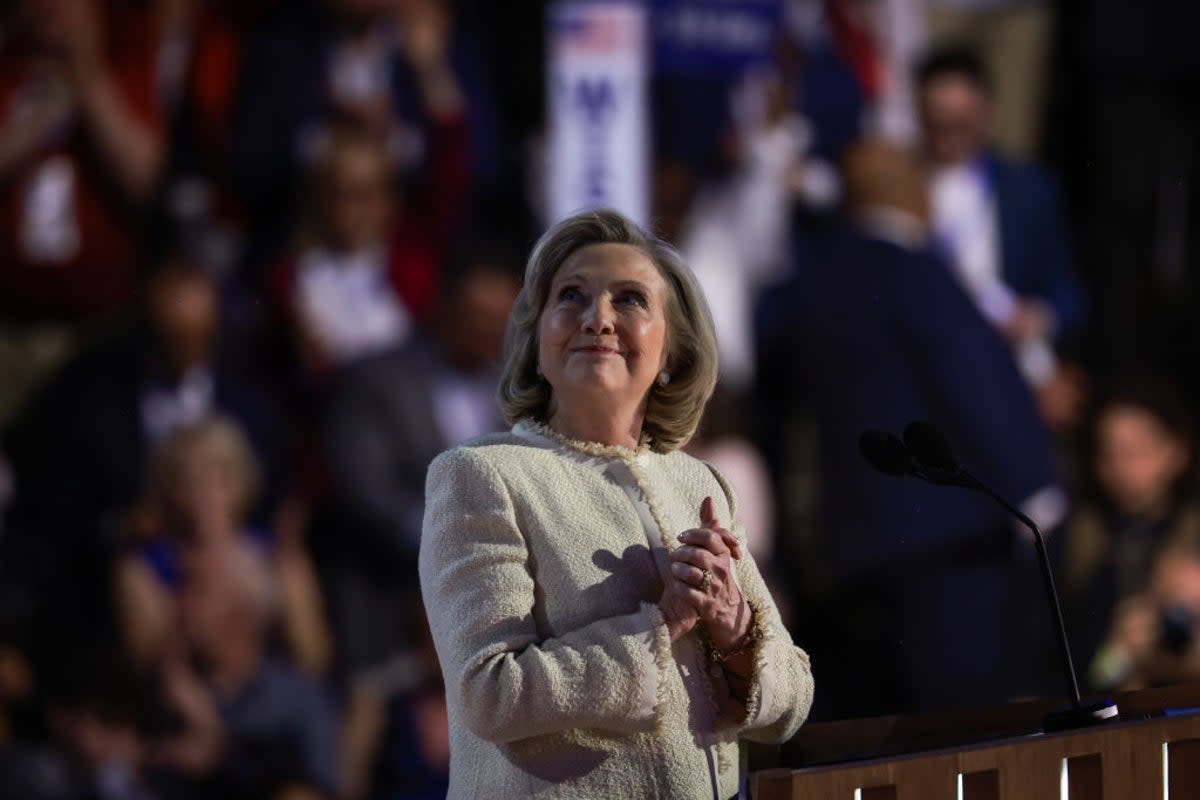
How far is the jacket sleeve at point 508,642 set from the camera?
1715 millimetres

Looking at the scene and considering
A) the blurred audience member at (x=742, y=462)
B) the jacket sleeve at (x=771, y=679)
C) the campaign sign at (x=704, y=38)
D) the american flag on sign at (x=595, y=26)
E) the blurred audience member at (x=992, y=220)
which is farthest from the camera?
the blurred audience member at (x=992, y=220)

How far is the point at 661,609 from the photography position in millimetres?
1776

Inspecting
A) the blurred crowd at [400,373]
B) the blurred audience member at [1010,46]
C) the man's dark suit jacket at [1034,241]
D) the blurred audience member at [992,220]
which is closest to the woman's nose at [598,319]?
the blurred crowd at [400,373]

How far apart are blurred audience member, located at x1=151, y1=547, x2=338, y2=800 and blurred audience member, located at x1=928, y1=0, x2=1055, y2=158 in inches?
130

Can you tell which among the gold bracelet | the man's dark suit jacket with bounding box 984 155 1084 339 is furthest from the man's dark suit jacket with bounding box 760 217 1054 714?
the gold bracelet

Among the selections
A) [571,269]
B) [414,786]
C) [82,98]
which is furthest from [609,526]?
[82,98]

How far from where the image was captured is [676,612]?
1.77m

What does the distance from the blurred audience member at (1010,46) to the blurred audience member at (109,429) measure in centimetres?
298

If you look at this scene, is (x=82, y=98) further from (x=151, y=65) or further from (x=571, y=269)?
(x=571, y=269)

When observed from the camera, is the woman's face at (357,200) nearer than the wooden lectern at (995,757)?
No

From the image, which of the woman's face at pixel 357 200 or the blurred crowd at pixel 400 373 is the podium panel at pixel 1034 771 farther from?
the woman's face at pixel 357 200

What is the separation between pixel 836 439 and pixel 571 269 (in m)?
4.08

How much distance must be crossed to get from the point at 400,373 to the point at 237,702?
1.17 m

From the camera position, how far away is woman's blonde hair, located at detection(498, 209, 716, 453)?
1.97m
